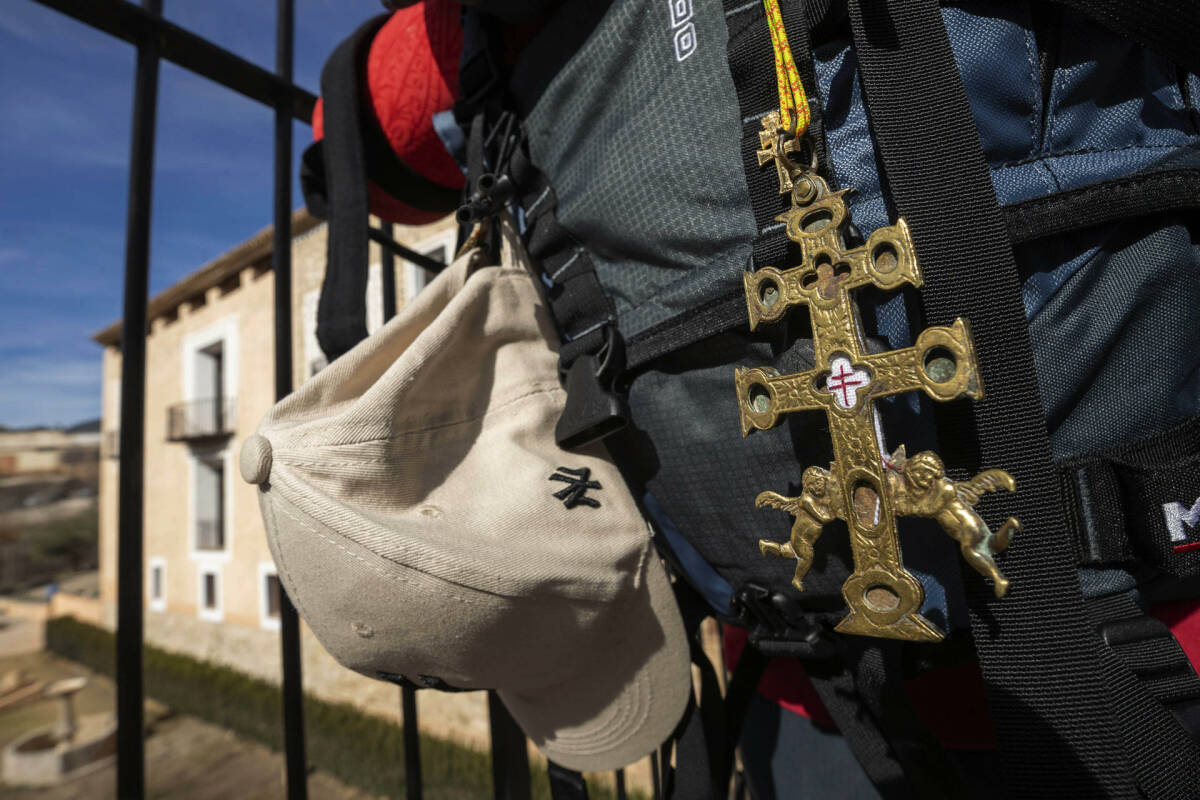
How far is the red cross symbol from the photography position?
13.5 inches

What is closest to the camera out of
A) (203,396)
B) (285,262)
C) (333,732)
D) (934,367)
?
(934,367)

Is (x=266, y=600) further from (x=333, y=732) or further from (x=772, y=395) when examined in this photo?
(x=772, y=395)

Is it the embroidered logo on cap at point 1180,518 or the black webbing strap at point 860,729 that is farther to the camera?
the black webbing strap at point 860,729

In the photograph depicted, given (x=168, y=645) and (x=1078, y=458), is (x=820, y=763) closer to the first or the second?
(x=1078, y=458)

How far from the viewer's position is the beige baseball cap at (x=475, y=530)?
1.40ft

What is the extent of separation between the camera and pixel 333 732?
8.61 metres

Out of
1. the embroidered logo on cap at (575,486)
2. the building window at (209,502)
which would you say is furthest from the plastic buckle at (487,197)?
the building window at (209,502)

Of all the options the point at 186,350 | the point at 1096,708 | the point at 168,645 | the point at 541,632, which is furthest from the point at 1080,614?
the point at 168,645

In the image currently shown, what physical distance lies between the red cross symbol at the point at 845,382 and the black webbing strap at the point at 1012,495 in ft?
0.16

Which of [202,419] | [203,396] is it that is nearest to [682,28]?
[202,419]

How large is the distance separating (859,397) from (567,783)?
500 millimetres

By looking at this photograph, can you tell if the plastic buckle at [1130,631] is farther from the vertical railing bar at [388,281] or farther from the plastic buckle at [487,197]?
the vertical railing bar at [388,281]

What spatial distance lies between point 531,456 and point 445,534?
4.0 inches

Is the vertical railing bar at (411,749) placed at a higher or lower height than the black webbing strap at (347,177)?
lower
